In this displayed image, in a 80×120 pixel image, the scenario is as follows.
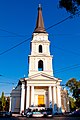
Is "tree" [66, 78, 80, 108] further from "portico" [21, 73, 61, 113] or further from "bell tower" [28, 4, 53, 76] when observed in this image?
"bell tower" [28, 4, 53, 76]

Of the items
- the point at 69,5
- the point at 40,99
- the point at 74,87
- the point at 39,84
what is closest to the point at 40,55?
the point at 39,84

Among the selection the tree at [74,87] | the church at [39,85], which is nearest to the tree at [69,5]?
the church at [39,85]

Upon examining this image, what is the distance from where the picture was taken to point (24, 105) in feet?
157

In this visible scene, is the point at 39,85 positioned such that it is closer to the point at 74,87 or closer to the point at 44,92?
the point at 44,92

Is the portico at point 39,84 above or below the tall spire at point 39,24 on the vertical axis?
below

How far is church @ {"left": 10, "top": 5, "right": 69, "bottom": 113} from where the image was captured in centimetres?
4784

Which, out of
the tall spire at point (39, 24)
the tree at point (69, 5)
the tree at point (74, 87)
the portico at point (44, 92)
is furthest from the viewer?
the tree at point (74, 87)

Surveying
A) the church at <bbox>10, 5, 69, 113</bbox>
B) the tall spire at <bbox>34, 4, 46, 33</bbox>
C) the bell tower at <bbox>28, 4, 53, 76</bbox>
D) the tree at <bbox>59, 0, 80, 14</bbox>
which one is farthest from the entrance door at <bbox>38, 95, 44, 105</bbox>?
the tree at <bbox>59, 0, 80, 14</bbox>

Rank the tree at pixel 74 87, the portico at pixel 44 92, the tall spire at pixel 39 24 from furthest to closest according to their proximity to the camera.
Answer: the tree at pixel 74 87 → the tall spire at pixel 39 24 → the portico at pixel 44 92

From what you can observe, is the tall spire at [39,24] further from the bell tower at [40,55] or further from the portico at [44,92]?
the portico at [44,92]

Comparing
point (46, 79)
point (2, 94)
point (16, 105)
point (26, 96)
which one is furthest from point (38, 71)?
point (2, 94)

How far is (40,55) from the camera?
5284cm

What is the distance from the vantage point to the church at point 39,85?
47.8 meters

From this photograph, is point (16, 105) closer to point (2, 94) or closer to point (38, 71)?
point (38, 71)
